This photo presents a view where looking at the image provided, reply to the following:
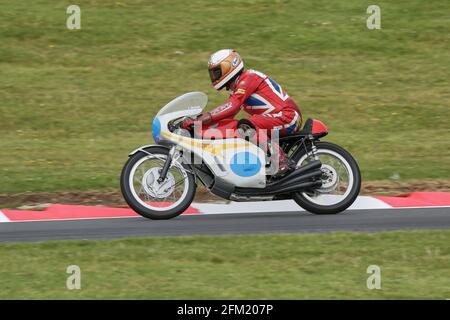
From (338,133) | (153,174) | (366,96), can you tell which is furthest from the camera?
(366,96)

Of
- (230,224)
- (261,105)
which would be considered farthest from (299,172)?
(230,224)

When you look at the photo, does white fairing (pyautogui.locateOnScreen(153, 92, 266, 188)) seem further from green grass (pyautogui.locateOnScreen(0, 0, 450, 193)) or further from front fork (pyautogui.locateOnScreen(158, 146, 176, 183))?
green grass (pyautogui.locateOnScreen(0, 0, 450, 193))

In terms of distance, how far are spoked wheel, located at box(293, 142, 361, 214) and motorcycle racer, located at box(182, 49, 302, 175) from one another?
14.5 inches

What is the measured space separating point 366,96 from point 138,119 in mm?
3943

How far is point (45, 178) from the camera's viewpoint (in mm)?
13750

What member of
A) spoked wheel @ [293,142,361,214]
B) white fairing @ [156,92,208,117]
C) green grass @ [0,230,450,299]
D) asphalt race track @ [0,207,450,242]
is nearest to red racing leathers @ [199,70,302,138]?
white fairing @ [156,92,208,117]

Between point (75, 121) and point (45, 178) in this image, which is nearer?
point (45, 178)

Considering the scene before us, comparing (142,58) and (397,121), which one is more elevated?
(142,58)

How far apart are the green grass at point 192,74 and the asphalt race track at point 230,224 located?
6.34 ft

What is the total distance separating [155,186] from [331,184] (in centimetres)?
194

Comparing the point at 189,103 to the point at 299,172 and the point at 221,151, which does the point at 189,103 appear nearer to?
the point at 221,151

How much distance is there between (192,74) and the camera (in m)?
19.2
